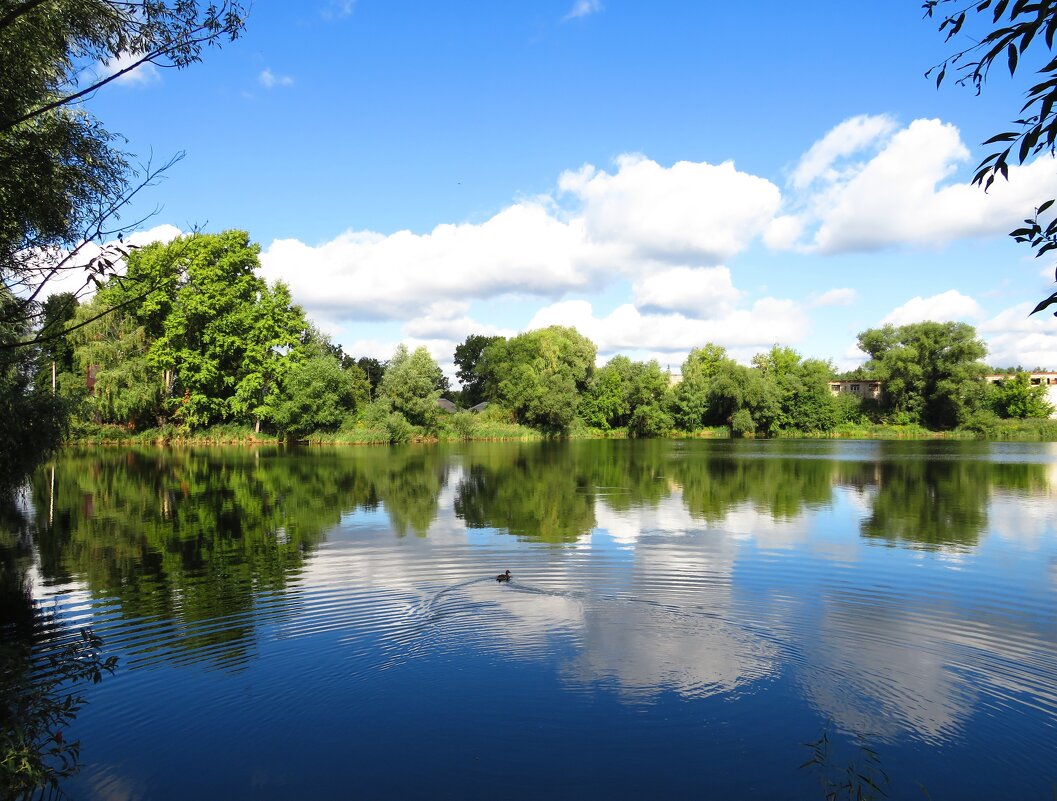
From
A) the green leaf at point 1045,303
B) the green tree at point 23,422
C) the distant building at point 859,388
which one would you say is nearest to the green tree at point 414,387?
the green tree at point 23,422

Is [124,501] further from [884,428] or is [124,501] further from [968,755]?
[884,428]

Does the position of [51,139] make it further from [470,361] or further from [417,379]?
[470,361]

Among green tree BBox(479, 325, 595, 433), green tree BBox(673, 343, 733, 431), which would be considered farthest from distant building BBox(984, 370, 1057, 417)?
green tree BBox(479, 325, 595, 433)

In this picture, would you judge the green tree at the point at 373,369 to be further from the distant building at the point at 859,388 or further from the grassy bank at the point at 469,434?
the distant building at the point at 859,388

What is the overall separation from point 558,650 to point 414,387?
5581cm

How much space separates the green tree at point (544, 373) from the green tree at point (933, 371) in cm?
3590

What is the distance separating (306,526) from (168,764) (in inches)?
506

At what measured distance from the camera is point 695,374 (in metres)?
83.4

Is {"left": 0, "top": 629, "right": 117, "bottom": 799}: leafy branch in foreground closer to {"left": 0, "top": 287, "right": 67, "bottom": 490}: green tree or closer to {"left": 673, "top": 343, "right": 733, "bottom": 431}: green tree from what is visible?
{"left": 0, "top": 287, "right": 67, "bottom": 490}: green tree

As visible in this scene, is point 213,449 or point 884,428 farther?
point 884,428

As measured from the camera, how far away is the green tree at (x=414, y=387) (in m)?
63.8

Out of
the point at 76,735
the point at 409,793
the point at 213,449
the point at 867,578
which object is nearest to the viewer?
the point at 409,793

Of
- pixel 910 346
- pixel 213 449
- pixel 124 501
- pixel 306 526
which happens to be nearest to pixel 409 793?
pixel 306 526

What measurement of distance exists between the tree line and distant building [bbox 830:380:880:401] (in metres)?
1.72
